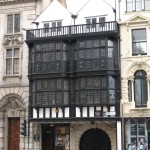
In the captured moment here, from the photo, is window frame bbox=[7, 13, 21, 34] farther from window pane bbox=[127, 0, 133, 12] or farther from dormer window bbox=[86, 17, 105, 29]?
window pane bbox=[127, 0, 133, 12]

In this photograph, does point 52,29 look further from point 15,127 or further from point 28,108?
point 15,127

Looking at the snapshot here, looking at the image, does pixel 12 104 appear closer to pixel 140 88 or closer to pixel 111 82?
pixel 111 82

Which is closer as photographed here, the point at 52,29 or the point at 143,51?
the point at 143,51

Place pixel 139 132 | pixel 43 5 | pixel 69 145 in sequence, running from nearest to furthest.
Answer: pixel 139 132 → pixel 69 145 → pixel 43 5

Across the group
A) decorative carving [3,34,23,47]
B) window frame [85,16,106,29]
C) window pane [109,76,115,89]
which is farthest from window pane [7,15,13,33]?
window pane [109,76,115,89]

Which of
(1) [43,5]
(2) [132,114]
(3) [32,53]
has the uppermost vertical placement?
(1) [43,5]

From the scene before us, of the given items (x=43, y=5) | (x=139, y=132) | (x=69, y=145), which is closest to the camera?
(x=139, y=132)

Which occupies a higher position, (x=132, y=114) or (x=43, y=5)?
(x=43, y=5)

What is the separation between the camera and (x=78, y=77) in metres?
→ 34.8

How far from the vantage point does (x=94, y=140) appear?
36.4 meters

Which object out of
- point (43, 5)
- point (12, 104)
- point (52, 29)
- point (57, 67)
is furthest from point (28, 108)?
point (43, 5)

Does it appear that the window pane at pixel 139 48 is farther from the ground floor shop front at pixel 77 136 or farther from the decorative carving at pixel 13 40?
the decorative carving at pixel 13 40

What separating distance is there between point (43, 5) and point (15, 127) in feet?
37.8

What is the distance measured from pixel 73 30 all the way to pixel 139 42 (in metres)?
5.72
